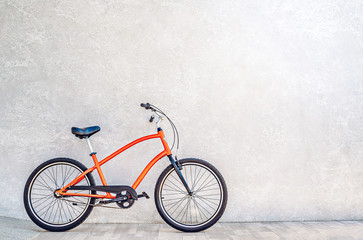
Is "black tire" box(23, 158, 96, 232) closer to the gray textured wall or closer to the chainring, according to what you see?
the gray textured wall

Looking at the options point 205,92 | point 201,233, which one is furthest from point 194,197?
point 205,92

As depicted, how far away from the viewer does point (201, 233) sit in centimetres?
341

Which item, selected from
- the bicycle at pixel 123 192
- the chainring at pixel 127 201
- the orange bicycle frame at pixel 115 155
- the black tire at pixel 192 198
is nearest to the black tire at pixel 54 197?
the bicycle at pixel 123 192

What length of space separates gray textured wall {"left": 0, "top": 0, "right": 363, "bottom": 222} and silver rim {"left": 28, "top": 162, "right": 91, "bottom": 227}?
15 centimetres

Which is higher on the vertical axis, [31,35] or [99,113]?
[31,35]

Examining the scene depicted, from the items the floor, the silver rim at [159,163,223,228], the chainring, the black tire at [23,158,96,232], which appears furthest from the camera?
the silver rim at [159,163,223,228]

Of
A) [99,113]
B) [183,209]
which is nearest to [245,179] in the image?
[183,209]

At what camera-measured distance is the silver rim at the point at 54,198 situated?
3682 millimetres

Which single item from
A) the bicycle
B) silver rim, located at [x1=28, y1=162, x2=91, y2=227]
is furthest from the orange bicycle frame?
silver rim, located at [x1=28, y1=162, x2=91, y2=227]

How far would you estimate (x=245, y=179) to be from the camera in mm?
3824

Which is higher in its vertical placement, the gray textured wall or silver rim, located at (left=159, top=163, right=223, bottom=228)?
the gray textured wall

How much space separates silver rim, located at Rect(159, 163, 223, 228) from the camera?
12.3 feet

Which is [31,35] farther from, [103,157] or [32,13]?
[103,157]

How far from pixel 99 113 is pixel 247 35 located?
5.70 feet
